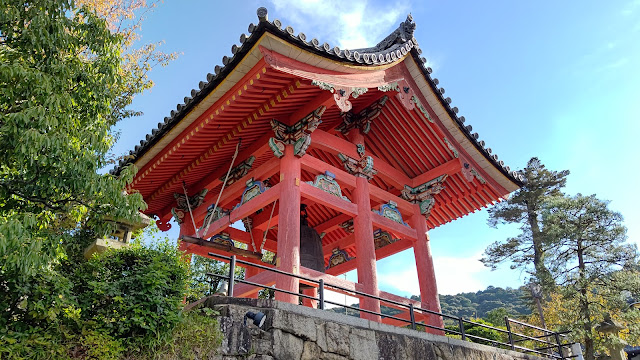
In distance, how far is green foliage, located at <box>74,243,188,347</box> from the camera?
5.42 m

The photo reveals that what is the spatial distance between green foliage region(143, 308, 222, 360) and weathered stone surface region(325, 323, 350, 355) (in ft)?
5.10

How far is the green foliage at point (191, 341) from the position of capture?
5516mm

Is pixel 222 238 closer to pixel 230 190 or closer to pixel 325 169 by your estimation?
pixel 230 190

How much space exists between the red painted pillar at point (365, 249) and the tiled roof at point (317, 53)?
264 cm

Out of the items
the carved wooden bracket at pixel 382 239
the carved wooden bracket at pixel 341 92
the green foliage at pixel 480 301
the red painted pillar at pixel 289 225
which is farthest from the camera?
the green foliage at pixel 480 301

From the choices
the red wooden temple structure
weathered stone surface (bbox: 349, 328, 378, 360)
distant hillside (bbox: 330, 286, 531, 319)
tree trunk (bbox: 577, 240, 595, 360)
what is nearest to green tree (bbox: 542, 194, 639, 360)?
tree trunk (bbox: 577, 240, 595, 360)

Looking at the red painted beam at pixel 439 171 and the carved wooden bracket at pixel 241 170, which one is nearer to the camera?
the carved wooden bracket at pixel 241 170

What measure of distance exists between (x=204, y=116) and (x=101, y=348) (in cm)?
460

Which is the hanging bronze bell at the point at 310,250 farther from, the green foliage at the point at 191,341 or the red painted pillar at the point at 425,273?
the green foliage at the point at 191,341

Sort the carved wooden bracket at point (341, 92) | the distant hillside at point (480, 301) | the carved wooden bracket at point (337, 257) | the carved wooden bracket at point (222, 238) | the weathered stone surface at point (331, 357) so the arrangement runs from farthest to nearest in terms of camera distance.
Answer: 1. the distant hillside at point (480, 301)
2. the carved wooden bracket at point (337, 257)
3. the carved wooden bracket at point (222, 238)
4. the carved wooden bracket at point (341, 92)
5. the weathered stone surface at point (331, 357)

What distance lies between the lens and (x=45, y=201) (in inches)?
203

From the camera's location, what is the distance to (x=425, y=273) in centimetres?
1021

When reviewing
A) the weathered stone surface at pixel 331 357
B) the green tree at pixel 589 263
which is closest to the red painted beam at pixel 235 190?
the weathered stone surface at pixel 331 357

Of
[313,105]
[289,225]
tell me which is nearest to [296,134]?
[313,105]
